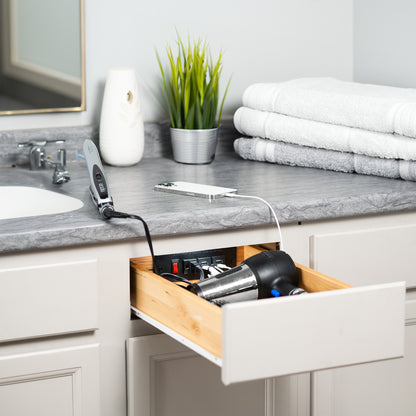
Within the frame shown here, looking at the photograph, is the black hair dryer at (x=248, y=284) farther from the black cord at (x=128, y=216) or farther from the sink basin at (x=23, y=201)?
the sink basin at (x=23, y=201)

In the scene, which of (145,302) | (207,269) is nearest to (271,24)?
(207,269)

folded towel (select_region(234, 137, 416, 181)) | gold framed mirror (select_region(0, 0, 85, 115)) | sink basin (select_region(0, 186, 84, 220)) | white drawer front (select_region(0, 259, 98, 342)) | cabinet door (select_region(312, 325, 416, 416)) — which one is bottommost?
cabinet door (select_region(312, 325, 416, 416))

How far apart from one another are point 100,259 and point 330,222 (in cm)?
46

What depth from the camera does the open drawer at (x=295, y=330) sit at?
39.8 inches

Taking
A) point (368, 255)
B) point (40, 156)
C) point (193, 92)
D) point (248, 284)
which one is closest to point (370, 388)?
point (368, 255)

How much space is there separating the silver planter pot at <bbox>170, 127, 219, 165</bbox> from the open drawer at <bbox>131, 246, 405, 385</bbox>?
2.40ft

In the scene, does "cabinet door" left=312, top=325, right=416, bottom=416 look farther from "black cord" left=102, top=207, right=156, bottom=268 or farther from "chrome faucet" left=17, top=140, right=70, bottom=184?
"chrome faucet" left=17, top=140, right=70, bottom=184

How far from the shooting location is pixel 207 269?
1392 mm

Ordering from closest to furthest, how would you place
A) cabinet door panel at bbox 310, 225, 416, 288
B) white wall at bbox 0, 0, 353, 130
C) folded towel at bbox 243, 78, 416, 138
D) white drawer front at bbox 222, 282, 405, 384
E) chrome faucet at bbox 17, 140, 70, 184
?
white drawer front at bbox 222, 282, 405, 384
cabinet door panel at bbox 310, 225, 416, 288
folded towel at bbox 243, 78, 416, 138
chrome faucet at bbox 17, 140, 70, 184
white wall at bbox 0, 0, 353, 130

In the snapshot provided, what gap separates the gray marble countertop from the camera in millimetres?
1266

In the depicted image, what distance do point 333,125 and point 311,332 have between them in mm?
759

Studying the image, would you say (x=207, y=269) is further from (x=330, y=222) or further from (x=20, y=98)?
(x=20, y=98)

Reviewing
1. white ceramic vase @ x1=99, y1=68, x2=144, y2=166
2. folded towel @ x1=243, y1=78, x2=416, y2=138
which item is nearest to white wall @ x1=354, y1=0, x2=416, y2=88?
folded towel @ x1=243, y1=78, x2=416, y2=138

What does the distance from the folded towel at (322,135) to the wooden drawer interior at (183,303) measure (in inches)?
17.1
